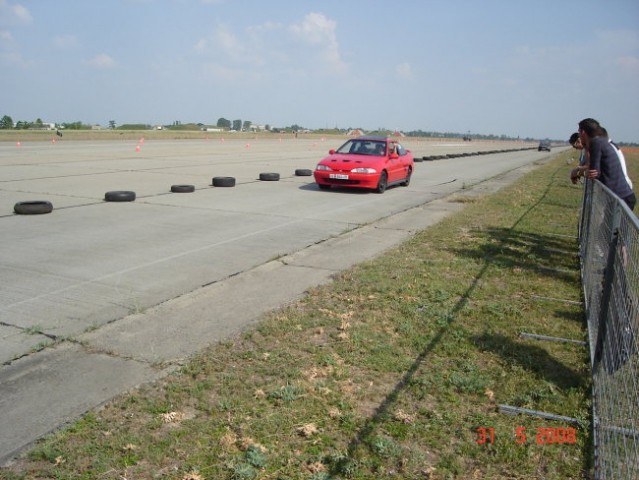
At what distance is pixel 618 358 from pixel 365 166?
495 inches

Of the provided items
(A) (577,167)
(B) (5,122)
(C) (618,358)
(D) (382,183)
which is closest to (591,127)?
(A) (577,167)

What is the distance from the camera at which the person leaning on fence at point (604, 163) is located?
20.4 ft

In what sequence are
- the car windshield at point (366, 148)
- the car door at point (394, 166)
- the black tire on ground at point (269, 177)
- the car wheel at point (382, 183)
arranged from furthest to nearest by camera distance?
the black tire on ground at point (269, 177) → the car windshield at point (366, 148) → the car door at point (394, 166) → the car wheel at point (382, 183)

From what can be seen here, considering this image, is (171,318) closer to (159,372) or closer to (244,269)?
(159,372)

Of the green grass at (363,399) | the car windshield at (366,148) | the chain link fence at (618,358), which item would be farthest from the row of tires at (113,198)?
the chain link fence at (618,358)

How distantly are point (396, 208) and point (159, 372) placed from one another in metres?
9.80

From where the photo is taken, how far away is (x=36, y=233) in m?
8.59

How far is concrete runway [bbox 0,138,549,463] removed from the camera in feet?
12.9

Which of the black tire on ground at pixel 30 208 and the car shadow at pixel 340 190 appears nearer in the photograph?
the black tire on ground at pixel 30 208

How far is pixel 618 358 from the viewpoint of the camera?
3166 mm

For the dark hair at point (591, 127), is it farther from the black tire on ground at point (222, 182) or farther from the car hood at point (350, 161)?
the black tire on ground at point (222, 182)

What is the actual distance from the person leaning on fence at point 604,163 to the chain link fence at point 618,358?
2.09 m

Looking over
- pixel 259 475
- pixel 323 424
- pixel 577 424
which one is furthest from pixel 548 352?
pixel 259 475

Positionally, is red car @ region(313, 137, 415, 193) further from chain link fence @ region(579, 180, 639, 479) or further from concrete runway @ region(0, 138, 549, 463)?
chain link fence @ region(579, 180, 639, 479)
